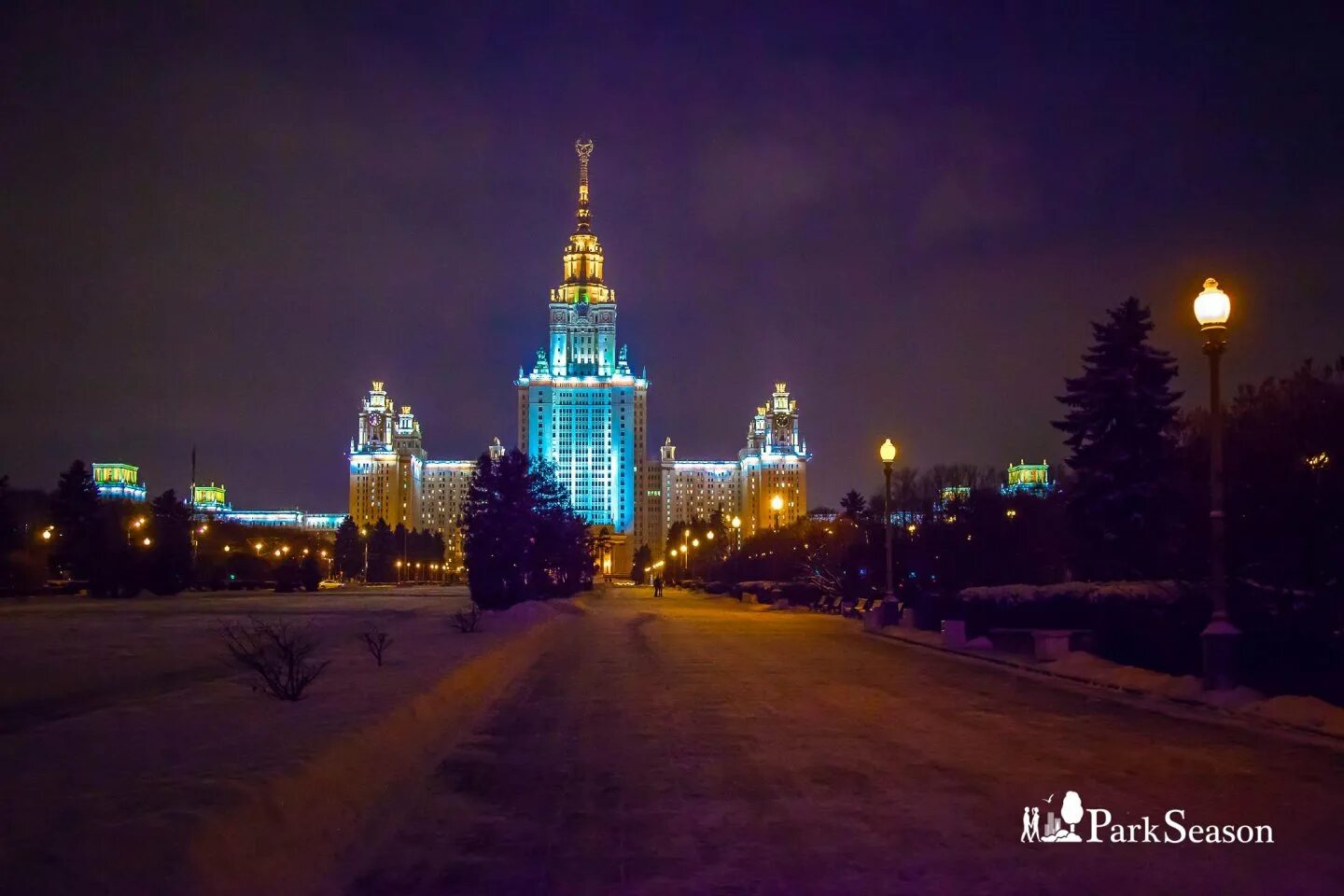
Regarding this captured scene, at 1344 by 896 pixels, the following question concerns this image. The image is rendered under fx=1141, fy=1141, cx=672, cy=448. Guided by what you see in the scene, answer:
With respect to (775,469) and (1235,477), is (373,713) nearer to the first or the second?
(1235,477)

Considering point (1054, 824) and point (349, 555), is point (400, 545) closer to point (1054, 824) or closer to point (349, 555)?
point (349, 555)

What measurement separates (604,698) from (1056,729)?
6.49 metres

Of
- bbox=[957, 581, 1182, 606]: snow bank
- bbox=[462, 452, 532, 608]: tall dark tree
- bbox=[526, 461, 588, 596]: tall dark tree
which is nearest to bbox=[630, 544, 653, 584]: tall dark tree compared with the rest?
bbox=[526, 461, 588, 596]: tall dark tree

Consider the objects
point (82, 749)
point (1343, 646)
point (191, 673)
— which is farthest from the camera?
point (191, 673)

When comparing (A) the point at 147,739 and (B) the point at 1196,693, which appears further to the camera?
(B) the point at 1196,693

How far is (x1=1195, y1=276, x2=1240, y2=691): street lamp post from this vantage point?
14938 mm

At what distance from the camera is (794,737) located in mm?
12516

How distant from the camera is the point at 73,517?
278ft

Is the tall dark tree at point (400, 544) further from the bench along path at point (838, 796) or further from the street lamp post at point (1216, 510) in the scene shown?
the street lamp post at point (1216, 510)

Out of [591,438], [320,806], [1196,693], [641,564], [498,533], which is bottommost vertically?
[641,564]

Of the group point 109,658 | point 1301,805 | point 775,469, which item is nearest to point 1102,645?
point 1301,805

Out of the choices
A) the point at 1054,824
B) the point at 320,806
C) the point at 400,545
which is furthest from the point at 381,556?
the point at 1054,824

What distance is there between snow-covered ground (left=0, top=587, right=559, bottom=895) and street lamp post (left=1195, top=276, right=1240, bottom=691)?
10160 millimetres

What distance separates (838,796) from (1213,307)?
1022 centimetres
